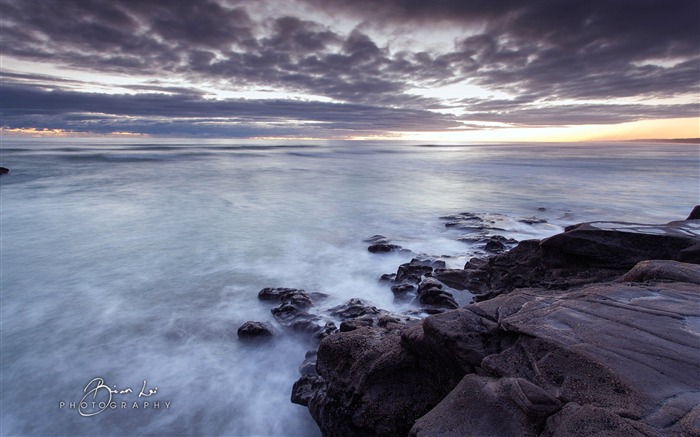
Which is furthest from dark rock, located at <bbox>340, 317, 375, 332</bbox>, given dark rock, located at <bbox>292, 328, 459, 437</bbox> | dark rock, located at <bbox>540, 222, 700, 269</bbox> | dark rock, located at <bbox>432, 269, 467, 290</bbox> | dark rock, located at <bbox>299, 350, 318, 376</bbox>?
dark rock, located at <bbox>540, 222, 700, 269</bbox>

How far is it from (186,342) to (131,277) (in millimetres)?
3462

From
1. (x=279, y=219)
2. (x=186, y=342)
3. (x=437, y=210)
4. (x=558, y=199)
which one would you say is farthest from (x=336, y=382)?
(x=558, y=199)

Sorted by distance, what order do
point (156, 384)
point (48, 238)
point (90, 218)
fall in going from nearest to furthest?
point (156, 384)
point (48, 238)
point (90, 218)

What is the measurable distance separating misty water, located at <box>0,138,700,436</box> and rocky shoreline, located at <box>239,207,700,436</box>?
1.05m

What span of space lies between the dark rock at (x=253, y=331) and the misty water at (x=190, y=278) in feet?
0.52

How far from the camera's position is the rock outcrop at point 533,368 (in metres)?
2.44

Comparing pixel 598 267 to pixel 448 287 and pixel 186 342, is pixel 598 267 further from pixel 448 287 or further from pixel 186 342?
pixel 186 342

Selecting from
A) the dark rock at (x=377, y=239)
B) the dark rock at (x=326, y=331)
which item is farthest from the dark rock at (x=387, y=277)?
the dark rock at (x=377, y=239)

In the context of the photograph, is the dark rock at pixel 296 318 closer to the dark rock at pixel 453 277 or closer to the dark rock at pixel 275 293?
the dark rock at pixel 275 293

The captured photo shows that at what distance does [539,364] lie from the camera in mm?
2910

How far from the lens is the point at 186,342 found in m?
5.97

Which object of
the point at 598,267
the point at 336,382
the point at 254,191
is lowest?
the point at 254,191

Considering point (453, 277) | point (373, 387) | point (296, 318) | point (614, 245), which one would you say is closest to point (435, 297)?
point (453, 277)

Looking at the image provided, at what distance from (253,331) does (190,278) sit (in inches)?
127
